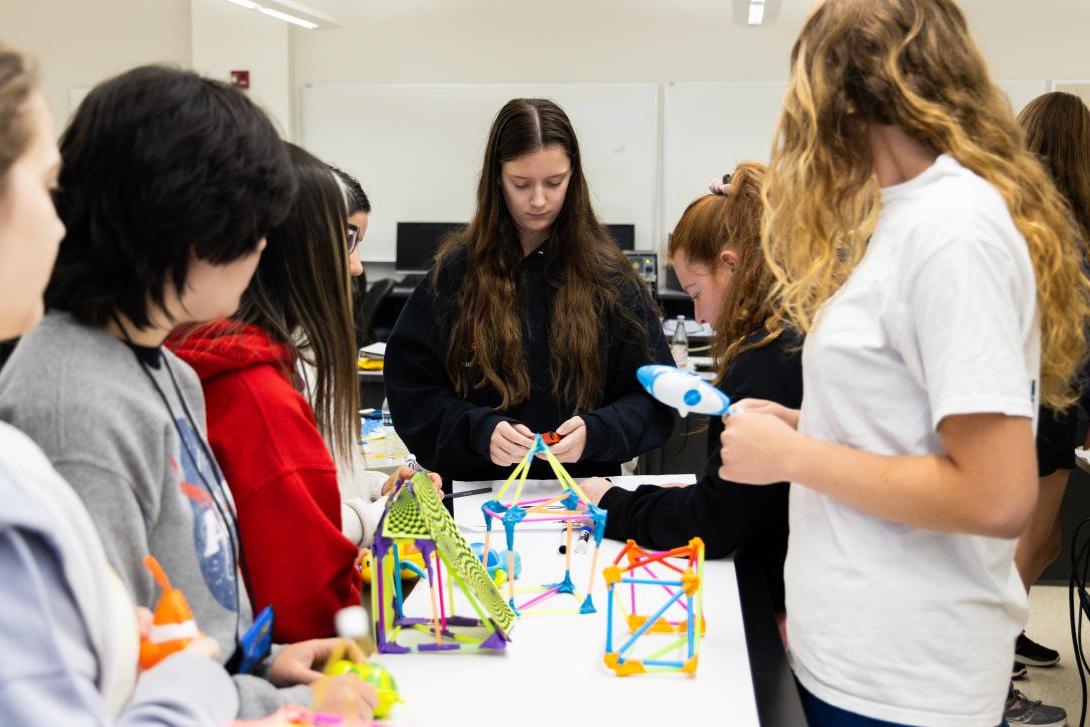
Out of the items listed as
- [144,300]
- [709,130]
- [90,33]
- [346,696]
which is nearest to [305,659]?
[346,696]

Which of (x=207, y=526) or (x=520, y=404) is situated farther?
(x=520, y=404)

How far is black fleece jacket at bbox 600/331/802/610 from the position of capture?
4.90 feet

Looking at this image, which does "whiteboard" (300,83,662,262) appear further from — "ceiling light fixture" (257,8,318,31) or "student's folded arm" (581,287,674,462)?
"student's folded arm" (581,287,674,462)

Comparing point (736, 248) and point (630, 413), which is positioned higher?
point (736, 248)

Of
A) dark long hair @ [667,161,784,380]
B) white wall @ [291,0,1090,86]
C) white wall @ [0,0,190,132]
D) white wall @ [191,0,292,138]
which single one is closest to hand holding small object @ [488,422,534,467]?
dark long hair @ [667,161,784,380]

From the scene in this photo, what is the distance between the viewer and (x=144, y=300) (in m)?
0.95

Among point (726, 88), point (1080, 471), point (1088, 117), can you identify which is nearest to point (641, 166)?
point (726, 88)

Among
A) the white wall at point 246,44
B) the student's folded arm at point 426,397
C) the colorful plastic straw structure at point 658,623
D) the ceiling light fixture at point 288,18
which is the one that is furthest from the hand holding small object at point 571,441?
the white wall at point 246,44

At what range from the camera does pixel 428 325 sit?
2.19 metres

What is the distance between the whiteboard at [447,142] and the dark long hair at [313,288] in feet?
19.4

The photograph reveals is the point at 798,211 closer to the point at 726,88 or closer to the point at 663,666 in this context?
the point at 663,666

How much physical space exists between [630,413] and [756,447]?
3.06 ft

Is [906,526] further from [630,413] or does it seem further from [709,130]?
[709,130]

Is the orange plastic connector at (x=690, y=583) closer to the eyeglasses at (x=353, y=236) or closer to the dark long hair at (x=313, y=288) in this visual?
the dark long hair at (x=313, y=288)
